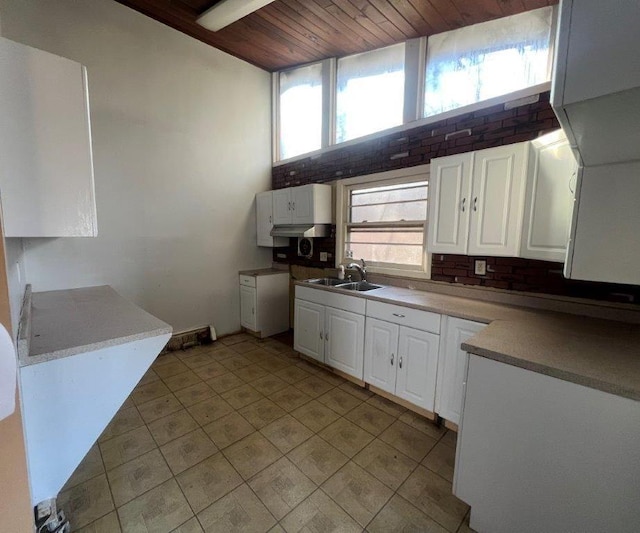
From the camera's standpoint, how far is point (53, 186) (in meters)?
1.25

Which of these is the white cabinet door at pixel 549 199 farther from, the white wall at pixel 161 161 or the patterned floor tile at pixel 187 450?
the white wall at pixel 161 161

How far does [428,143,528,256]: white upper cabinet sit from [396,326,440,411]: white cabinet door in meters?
0.70

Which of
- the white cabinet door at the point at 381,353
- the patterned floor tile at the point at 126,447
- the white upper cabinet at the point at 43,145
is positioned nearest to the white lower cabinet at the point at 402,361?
the white cabinet door at the point at 381,353

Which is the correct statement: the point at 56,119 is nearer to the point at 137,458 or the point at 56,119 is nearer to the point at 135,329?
the point at 135,329

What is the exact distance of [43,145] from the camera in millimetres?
1227

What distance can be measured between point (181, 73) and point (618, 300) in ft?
13.9

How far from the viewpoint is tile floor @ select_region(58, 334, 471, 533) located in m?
1.40

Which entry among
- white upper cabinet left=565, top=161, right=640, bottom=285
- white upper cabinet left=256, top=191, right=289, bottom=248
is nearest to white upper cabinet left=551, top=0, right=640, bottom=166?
white upper cabinet left=565, top=161, right=640, bottom=285

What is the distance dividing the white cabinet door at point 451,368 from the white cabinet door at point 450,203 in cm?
57

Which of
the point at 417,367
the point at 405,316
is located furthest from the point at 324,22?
the point at 417,367

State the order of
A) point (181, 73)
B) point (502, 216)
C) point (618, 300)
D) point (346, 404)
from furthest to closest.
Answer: point (181, 73) < point (346, 404) < point (502, 216) < point (618, 300)

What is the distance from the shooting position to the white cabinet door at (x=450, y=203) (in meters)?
2.06

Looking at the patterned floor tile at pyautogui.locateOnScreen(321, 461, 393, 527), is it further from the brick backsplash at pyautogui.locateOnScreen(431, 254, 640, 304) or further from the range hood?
the range hood

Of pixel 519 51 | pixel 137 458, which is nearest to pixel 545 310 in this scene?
pixel 519 51
